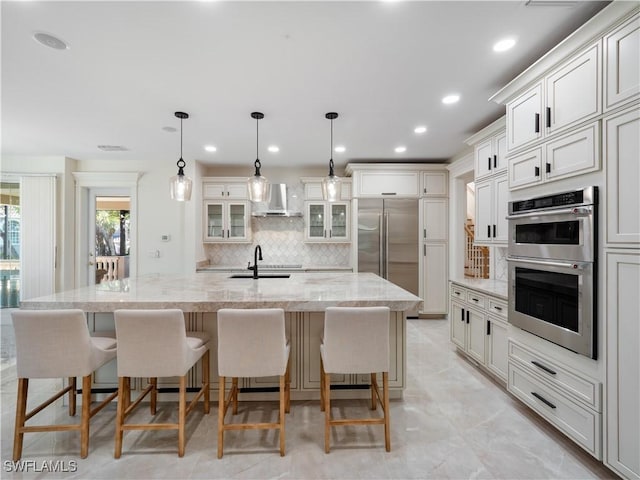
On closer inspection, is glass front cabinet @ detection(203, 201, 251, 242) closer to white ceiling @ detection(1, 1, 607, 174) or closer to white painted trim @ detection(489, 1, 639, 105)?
white ceiling @ detection(1, 1, 607, 174)

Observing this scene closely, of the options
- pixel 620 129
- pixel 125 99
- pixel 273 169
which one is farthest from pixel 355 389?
pixel 273 169

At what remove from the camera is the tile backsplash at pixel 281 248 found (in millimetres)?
5691

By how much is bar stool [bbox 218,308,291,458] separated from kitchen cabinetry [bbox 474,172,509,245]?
2496 mm

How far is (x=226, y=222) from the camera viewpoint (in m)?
5.41

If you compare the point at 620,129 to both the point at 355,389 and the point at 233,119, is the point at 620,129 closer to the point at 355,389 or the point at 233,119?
the point at 355,389

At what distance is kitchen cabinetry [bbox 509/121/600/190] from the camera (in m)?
1.76

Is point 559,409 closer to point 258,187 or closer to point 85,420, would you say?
point 258,187

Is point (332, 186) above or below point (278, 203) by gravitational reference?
below

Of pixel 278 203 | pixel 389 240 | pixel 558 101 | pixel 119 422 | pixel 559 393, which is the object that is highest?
pixel 558 101

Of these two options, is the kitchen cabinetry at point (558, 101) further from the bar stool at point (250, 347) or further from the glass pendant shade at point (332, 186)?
the bar stool at point (250, 347)

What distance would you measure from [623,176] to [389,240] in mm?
3490

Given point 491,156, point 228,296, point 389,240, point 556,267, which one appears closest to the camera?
point 556,267

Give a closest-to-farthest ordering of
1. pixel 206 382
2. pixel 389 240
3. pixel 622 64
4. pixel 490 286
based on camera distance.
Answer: pixel 622 64 < pixel 206 382 < pixel 490 286 < pixel 389 240

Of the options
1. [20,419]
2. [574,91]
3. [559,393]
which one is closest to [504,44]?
[574,91]
